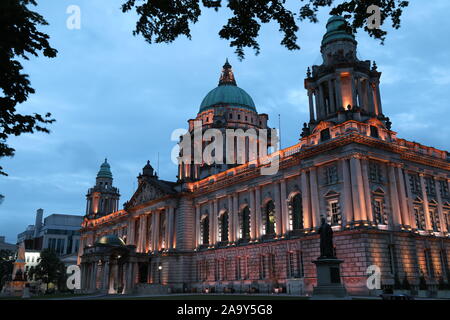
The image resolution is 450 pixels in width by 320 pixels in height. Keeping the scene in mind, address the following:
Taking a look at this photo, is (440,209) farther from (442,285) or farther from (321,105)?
(321,105)

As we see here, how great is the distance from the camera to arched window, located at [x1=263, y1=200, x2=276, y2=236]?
51.9 m

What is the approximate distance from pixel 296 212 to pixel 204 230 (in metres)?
20.4

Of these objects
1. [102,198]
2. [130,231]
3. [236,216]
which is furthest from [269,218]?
[102,198]

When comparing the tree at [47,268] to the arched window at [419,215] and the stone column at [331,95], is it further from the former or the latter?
the arched window at [419,215]

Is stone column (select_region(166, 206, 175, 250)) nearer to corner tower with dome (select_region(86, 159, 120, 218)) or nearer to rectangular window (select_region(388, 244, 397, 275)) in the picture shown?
rectangular window (select_region(388, 244, 397, 275))

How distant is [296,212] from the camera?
48188mm

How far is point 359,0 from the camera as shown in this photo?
10539mm

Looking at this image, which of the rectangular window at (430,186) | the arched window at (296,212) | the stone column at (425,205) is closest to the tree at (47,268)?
the arched window at (296,212)

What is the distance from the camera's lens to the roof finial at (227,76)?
93.3m

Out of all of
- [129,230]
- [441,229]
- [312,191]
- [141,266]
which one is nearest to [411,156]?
[441,229]

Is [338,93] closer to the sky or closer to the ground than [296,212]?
closer to the sky

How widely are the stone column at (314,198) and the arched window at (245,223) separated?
13.5 metres

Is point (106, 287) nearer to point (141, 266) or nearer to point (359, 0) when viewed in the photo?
point (141, 266)

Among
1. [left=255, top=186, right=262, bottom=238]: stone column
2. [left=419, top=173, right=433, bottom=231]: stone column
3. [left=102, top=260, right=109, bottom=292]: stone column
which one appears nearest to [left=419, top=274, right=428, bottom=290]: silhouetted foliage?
[left=419, top=173, right=433, bottom=231]: stone column
